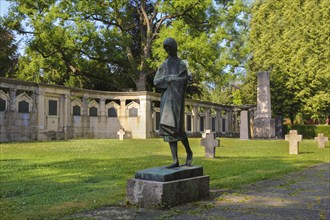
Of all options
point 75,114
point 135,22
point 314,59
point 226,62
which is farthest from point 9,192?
point 314,59

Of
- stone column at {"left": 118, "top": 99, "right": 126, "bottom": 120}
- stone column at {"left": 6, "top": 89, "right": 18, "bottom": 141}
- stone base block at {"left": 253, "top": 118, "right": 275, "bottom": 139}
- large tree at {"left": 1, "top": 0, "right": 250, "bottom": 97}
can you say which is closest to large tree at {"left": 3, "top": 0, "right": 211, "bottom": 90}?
large tree at {"left": 1, "top": 0, "right": 250, "bottom": 97}

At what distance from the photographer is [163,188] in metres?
5.07

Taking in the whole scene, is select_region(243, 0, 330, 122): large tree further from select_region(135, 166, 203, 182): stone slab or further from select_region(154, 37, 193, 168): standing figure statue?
select_region(135, 166, 203, 182): stone slab

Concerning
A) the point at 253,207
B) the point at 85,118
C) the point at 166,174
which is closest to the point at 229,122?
the point at 85,118

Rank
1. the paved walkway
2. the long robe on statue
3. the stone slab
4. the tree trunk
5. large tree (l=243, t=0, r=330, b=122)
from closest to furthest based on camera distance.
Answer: the paved walkway
the stone slab
the long robe on statue
the tree trunk
large tree (l=243, t=0, r=330, b=122)

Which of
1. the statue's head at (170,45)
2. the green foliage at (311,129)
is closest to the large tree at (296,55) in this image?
the green foliage at (311,129)

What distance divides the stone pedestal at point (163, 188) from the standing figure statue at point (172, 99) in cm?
36

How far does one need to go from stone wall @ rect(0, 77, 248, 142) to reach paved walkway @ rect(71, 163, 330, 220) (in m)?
17.3

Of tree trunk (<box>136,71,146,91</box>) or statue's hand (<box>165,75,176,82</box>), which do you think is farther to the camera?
tree trunk (<box>136,71,146,91</box>)

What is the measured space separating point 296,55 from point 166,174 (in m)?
33.7

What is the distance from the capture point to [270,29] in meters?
40.4

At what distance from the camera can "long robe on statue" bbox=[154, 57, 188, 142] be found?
226 inches

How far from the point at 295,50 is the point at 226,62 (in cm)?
1264

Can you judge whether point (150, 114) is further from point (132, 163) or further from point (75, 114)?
point (132, 163)
